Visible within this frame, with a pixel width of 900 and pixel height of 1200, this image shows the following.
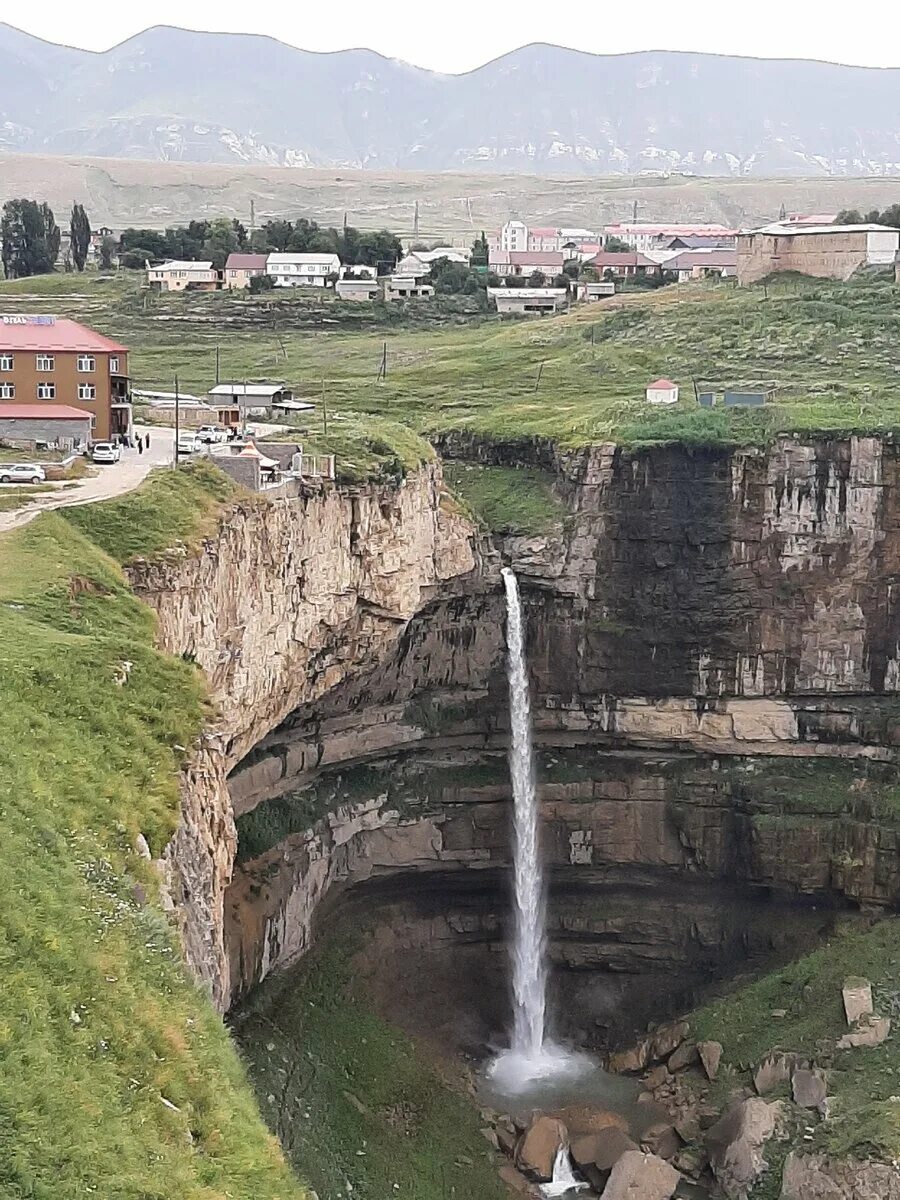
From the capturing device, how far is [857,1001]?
47.0 metres

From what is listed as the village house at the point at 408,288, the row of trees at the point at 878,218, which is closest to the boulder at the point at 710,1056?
the village house at the point at 408,288

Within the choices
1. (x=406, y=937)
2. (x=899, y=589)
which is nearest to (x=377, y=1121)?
(x=406, y=937)

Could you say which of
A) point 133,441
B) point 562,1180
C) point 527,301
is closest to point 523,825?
point 562,1180

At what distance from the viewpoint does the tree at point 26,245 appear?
10538cm

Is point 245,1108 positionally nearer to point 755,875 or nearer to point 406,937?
point 406,937

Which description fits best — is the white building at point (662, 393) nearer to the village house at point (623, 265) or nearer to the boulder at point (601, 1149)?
the boulder at point (601, 1149)

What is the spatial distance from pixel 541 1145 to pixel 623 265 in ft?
256

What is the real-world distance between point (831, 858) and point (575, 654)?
12121mm

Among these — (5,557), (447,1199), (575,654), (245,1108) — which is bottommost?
(447,1199)

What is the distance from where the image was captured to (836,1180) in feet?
128

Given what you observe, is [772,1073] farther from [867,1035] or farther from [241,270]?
[241,270]

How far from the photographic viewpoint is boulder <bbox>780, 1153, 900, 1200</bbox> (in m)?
38.0

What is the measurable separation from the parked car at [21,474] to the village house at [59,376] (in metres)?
5.92

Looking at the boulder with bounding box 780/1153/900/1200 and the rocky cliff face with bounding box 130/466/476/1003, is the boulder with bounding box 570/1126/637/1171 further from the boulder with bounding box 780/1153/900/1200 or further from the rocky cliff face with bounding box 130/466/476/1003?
the rocky cliff face with bounding box 130/466/476/1003
